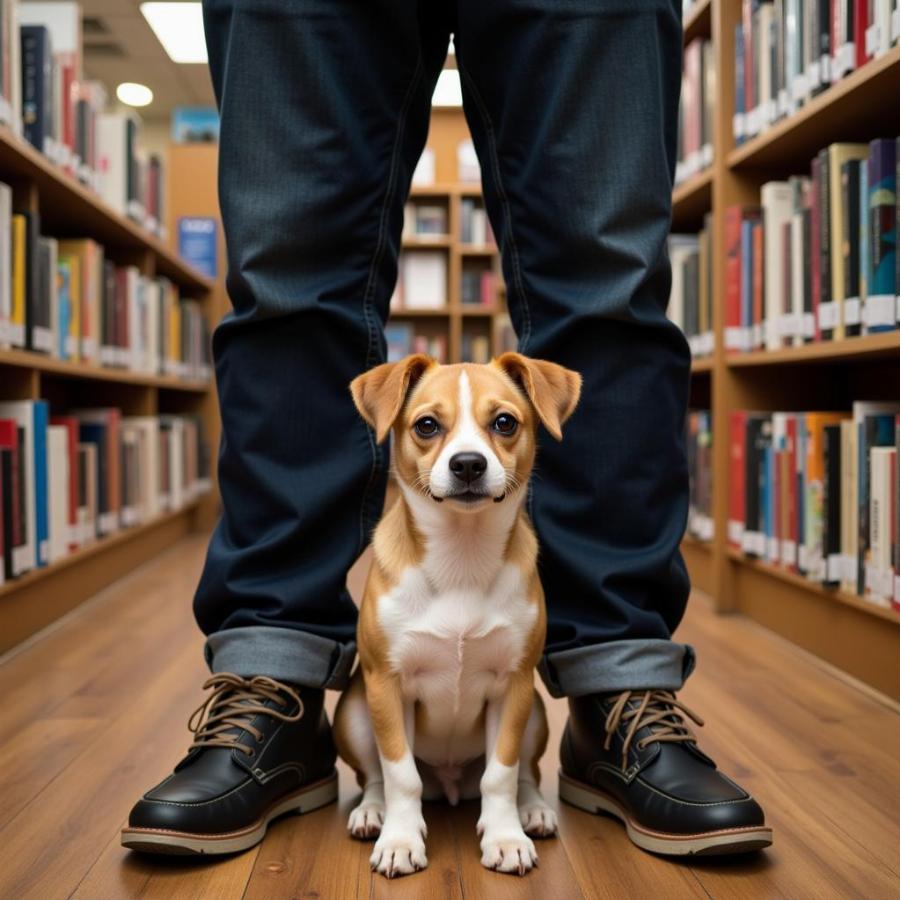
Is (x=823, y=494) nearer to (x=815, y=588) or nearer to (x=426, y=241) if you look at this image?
(x=815, y=588)

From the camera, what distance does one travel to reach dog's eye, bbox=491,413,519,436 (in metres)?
1.13

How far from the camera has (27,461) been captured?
2.26 m

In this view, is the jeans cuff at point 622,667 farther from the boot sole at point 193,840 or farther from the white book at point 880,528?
the white book at point 880,528

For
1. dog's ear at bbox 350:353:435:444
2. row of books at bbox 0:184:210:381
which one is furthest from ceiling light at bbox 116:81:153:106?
dog's ear at bbox 350:353:435:444

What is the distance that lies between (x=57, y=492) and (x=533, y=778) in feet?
5.76

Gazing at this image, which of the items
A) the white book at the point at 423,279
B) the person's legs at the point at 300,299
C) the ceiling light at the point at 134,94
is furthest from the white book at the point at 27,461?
the ceiling light at the point at 134,94

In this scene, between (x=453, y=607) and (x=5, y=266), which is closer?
(x=453, y=607)

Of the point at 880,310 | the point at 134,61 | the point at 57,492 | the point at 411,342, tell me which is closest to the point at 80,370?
the point at 57,492

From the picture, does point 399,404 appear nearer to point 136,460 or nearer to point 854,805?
point 854,805

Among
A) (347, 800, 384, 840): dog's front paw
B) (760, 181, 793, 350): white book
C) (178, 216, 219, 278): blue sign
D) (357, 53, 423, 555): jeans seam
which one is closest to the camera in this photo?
(347, 800, 384, 840): dog's front paw

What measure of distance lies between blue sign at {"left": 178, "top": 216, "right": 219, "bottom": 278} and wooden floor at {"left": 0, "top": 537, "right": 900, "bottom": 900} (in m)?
3.67

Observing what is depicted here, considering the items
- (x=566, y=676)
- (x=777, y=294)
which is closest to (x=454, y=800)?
(x=566, y=676)

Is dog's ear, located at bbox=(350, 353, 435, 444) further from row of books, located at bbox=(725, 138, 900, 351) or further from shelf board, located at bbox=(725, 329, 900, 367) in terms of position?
row of books, located at bbox=(725, 138, 900, 351)

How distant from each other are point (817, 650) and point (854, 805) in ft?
2.92
